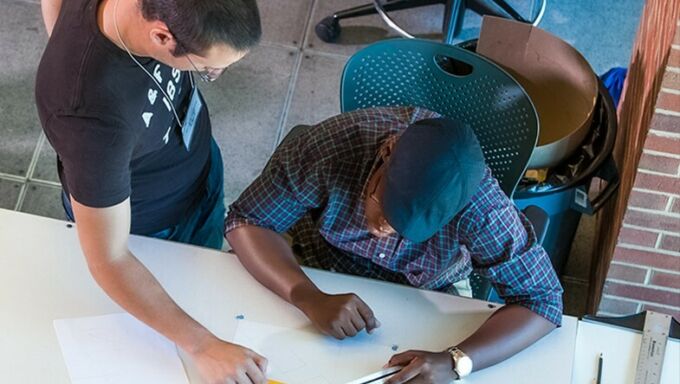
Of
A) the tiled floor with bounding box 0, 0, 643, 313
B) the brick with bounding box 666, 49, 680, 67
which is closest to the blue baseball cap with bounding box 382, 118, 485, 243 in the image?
the brick with bounding box 666, 49, 680, 67

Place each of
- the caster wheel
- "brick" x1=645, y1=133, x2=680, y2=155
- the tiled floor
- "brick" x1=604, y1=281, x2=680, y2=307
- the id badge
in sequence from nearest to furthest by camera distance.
Result: the id badge
"brick" x1=645, y1=133, x2=680, y2=155
"brick" x1=604, y1=281, x2=680, y2=307
the tiled floor
the caster wheel

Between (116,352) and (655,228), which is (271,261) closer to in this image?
(116,352)

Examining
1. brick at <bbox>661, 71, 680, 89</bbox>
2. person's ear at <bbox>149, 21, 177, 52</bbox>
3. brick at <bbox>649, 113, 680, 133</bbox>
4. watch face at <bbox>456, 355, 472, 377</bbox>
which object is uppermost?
person's ear at <bbox>149, 21, 177, 52</bbox>

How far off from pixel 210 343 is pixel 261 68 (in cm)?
169

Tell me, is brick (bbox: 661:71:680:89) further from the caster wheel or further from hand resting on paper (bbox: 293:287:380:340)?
the caster wheel

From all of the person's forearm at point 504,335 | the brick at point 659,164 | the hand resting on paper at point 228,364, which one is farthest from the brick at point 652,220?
the hand resting on paper at point 228,364

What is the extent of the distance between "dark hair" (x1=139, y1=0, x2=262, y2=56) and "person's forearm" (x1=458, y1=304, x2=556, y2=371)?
0.74 m

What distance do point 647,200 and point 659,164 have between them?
0.13 m

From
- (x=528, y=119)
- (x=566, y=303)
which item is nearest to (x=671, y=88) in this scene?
(x=528, y=119)

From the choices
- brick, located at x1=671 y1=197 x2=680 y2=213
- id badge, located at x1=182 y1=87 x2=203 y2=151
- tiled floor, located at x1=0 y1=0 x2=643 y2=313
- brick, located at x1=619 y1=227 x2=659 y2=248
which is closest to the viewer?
id badge, located at x1=182 y1=87 x2=203 y2=151

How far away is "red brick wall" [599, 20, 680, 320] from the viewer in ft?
6.73

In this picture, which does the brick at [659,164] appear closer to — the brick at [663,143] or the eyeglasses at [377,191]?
the brick at [663,143]

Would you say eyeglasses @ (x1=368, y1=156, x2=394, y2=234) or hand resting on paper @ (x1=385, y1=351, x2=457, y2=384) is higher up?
eyeglasses @ (x1=368, y1=156, x2=394, y2=234)

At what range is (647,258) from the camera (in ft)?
7.80
